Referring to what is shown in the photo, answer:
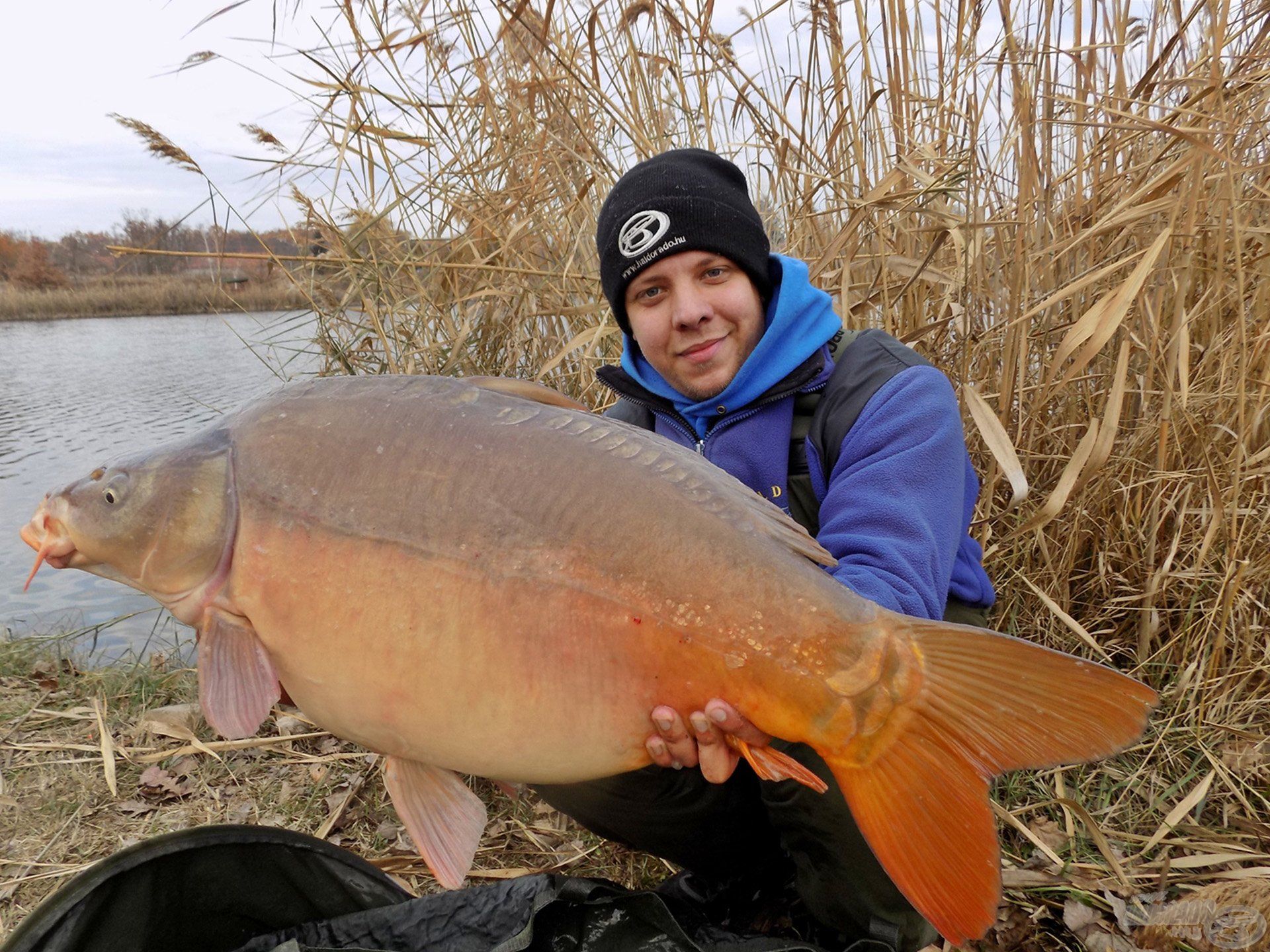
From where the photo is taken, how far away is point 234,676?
1286 mm

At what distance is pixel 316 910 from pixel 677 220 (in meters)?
1.48

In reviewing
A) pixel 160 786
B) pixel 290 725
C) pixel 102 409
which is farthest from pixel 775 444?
pixel 102 409

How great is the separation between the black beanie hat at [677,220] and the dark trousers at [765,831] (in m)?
0.87

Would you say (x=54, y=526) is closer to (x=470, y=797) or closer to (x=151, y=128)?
(x=470, y=797)

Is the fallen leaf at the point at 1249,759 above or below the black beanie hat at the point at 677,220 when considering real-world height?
below

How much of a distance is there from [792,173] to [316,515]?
6.03ft

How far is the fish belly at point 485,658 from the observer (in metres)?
1.16

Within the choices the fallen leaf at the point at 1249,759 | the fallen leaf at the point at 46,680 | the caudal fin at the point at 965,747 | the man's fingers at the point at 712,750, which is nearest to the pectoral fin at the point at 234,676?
the man's fingers at the point at 712,750

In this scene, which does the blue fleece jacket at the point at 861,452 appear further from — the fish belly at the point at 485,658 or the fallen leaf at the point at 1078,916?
the fallen leaf at the point at 1078,916

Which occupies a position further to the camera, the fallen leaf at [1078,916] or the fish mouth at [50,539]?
the fallen leaf at [1078,916]

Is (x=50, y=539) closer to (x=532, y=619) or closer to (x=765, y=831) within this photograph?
(x=532, y=619)

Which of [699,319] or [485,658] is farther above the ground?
[699,319]

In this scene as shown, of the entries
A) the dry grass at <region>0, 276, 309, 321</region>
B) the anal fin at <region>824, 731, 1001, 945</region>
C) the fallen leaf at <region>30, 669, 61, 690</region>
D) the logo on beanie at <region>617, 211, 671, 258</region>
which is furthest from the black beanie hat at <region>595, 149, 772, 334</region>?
the dry grass at <region>0, 276, 309, 321</region>

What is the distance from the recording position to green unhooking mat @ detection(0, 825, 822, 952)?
140cm
